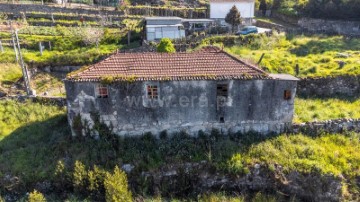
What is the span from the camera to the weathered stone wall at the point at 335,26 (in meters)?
34.6

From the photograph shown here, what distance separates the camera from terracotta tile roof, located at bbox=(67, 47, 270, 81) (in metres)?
15.9

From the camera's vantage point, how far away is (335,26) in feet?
119

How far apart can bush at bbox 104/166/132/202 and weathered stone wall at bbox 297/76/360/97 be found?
15.1 metres

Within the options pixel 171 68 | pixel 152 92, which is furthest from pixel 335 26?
pixel 152 92

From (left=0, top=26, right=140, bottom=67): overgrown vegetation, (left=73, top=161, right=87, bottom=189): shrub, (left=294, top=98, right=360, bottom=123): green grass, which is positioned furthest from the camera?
(left=0, top=26, right=140, bottom=67): overgrown vegetation

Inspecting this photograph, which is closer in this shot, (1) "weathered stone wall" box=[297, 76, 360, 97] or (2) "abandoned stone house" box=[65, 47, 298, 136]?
(2) "abandoned stone house" box=[65, 47, 298, 136]

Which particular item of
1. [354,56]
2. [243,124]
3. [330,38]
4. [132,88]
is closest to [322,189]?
[243,124]

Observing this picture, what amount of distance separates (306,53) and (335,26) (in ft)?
41.0

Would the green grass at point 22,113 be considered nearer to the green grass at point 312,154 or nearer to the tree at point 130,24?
the green grass at point 312,154

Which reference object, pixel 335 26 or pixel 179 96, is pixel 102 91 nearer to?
pixel 179 96

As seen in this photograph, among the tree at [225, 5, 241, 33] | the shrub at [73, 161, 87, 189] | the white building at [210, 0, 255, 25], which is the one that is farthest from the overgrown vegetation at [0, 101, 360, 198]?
the white building at [210, 0, 255, 25]

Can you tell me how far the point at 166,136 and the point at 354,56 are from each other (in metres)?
19.4

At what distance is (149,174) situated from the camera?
599 inches

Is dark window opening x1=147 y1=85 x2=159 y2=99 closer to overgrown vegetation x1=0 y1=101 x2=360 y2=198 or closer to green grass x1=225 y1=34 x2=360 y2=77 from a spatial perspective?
overgrown vegetation x1=0 y1=101 x2=360 y2=198
